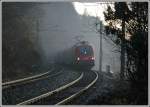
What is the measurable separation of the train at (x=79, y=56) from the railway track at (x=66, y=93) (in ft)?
0.94

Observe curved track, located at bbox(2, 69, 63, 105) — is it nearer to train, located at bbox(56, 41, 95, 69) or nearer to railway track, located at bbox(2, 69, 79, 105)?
railway track, located at bbox(2, 69, 79, 105)

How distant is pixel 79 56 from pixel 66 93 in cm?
207

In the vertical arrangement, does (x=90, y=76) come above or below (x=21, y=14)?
below

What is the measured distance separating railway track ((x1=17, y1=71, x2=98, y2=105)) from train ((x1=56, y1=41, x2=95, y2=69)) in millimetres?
288

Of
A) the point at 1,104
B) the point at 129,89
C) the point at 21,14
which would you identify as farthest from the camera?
the point at 21,14

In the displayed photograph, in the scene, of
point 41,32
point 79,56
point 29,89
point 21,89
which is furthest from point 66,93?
point 79,56

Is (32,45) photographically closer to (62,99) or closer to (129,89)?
(62,99)

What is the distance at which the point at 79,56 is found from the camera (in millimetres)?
10336

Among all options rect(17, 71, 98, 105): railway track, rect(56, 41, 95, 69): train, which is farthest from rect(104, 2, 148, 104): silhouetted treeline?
rect(17, 71, 98, 105): railway track

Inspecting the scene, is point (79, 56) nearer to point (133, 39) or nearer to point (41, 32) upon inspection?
point (41, 32)

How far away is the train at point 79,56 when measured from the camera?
29.1 feet

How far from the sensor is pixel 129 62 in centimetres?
841

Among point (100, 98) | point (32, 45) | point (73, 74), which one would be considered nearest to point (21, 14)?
point (32, 45)

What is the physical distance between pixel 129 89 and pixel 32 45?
7.80 feet
